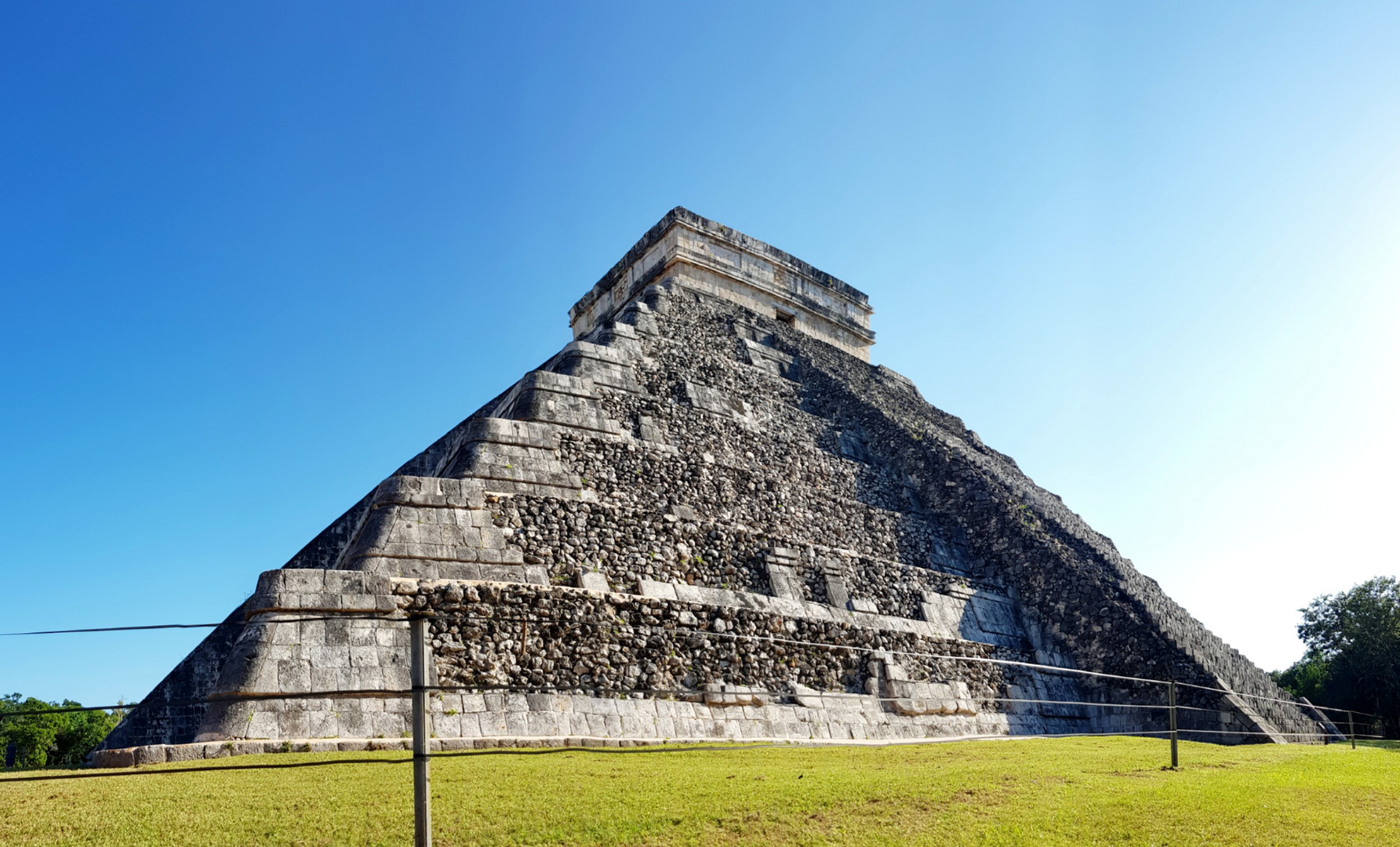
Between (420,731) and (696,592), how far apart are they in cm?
629

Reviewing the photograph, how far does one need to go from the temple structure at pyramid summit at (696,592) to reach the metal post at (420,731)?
167 centimetres

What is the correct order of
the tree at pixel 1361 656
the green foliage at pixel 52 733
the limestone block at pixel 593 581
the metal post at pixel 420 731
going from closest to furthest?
the metal post at pixel 420 731, the limestone block at pixel 593 581, the tree at pixel 1361 656, the green foliage at pixel 52 733

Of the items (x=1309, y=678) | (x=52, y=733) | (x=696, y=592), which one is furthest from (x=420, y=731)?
(x=52, y=733)

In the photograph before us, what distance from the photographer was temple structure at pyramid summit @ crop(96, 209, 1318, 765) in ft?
25.6

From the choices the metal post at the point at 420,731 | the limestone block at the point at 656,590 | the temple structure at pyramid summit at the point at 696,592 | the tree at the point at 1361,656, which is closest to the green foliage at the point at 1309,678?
the tree at the point at 1361,656

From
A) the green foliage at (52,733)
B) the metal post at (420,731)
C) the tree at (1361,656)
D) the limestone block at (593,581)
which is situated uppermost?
the limestone block at (593,581)

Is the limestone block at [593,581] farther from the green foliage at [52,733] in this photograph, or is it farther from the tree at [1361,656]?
the green foliage at [52,733]

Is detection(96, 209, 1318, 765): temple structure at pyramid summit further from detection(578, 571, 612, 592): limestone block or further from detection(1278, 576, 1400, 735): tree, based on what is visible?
detection(1278, 576, 1400, 735): tree

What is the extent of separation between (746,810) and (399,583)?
4246 mm

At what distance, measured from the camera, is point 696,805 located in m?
5.24

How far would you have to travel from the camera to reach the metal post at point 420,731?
12.2 feet

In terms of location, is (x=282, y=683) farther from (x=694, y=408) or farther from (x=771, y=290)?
(x=771, y=290)

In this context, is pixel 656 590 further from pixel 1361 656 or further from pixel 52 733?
pixel 52 733

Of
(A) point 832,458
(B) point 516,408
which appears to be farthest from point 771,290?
(B) point 516,408
